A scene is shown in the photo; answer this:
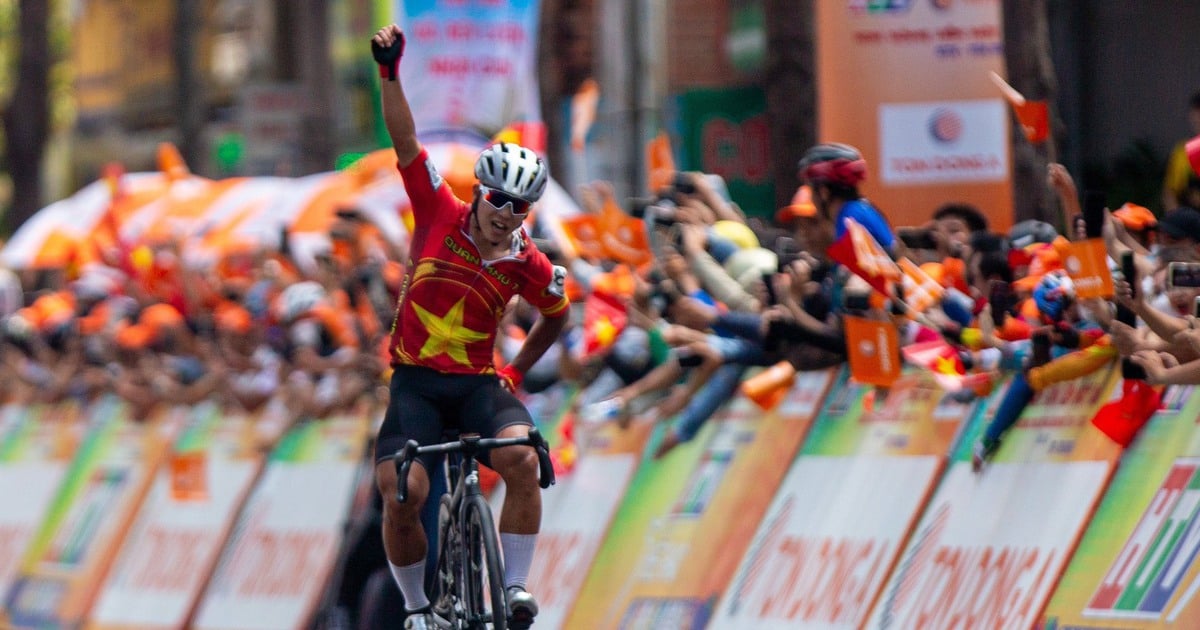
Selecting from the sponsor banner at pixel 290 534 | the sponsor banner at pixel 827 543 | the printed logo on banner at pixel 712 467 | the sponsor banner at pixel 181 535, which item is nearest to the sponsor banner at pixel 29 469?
the sponsor banner at pixel 181 535

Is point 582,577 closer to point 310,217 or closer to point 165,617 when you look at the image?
point 165,617

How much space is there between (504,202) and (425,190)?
408 millimetres

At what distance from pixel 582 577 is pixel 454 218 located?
9.57ft

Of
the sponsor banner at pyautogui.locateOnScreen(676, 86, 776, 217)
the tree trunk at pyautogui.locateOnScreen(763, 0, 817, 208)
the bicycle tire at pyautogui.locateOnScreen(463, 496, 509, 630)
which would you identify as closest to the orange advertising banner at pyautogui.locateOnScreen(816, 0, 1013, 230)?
the tree trunk at pyautogui.locateOnScreen(763, 0, 817, 208)

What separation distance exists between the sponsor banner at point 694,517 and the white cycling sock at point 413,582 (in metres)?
1.52

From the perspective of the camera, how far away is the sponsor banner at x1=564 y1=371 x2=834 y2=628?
11438 millimetres

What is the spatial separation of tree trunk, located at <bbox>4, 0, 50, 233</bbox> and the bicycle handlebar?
2277cm

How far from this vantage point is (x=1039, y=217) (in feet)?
44.1

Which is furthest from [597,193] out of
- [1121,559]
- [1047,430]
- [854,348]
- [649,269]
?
[1121,559]

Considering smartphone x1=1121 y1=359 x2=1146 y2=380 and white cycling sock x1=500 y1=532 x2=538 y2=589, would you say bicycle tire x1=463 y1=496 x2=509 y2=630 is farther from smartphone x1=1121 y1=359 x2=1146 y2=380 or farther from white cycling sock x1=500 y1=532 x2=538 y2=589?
smartphone x1=1121 y1=359 x2=1146 y2=380

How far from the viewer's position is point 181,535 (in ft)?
54.6

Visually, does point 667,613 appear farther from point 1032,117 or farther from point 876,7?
point 876,7

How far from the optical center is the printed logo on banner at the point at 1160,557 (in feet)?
28.0

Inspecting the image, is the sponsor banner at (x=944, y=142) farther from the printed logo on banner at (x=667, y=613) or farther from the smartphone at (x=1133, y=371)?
the smartphone at (x=1133, y=371)
